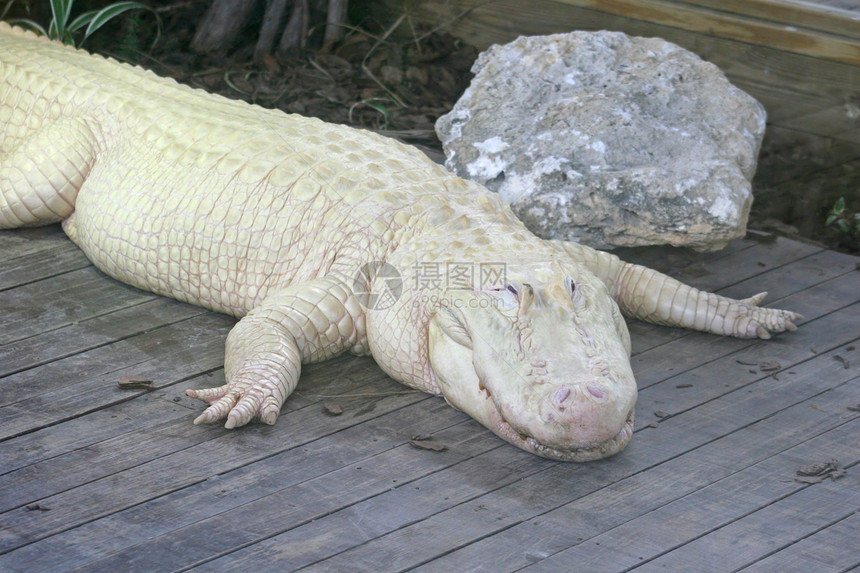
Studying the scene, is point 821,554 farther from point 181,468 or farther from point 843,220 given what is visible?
point 843,220

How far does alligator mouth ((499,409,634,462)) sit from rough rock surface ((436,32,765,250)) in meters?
1.36

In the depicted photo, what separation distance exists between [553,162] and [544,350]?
156 cm

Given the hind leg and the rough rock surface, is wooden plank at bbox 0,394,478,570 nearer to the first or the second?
the rough rock surface

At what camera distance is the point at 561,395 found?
265cm

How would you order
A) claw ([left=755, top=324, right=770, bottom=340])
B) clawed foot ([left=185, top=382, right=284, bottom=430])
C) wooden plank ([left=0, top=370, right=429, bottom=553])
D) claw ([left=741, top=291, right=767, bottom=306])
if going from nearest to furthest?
1. wooden plank ([left=0, top=370, right=429, bottom=553])
2. clawed foot ([left=185, top=382, right=284, bottom=430])
3. claw ([left=755, top=324, right=770, bottom=340])
4. claw ([left=741, top=291, right=767, bottom=306])

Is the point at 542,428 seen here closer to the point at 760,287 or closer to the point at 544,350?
the point at 544,350

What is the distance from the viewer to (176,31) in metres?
6.68

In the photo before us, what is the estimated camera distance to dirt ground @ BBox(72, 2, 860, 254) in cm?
598

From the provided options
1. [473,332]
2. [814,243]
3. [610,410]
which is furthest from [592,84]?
[610,410]

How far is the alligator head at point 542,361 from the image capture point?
2.67 meters

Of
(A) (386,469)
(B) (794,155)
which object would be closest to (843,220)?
(B) (794,155)

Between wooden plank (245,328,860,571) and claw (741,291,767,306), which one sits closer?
wooden plank (245,328,860,571)

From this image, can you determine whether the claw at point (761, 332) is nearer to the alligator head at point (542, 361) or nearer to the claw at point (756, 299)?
the claw at point (756, 299)

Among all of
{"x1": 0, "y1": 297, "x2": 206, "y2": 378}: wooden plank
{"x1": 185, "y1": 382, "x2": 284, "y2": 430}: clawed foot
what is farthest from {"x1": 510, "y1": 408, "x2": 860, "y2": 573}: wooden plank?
{"x1": 0, "y1": 297, "x2": 206, "y2": 378}: wooden plank
